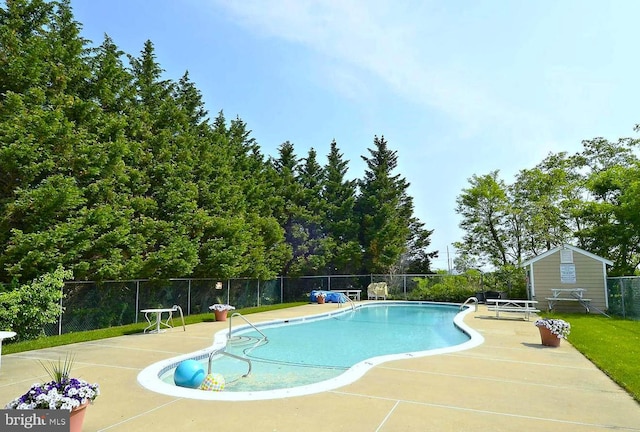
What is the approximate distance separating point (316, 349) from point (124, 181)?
25.0 feet

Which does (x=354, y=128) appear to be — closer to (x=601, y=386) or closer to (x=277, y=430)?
(x=601, y=386)

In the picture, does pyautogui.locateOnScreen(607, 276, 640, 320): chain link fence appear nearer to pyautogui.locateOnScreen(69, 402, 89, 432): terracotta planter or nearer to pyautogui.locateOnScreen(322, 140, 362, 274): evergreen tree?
pyautogui.locateOnScreen(322, 140, 362, 274): evergreen tree

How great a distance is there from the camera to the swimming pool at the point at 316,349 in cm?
542

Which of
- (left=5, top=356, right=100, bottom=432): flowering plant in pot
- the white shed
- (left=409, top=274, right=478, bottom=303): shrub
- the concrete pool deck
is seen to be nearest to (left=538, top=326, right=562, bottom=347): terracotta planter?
the concrete pool deck

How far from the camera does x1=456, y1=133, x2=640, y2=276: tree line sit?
20766 millimetres

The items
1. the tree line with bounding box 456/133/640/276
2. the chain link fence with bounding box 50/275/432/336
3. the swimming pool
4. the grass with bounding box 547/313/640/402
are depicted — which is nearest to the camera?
the swimming pool

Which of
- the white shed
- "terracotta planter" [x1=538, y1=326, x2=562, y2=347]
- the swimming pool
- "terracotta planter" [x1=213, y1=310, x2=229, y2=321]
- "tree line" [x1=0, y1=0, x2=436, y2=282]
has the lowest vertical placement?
the swimming pool

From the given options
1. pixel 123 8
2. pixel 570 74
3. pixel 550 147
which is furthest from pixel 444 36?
pixel 550 147

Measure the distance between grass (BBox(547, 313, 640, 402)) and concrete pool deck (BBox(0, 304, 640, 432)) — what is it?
0.65ft

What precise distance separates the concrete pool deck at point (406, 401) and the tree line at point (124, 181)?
3.67 m

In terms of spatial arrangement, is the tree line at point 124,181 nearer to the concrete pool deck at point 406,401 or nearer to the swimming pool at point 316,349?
the concrete pool deck at point 406,401

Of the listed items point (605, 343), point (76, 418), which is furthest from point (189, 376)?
point (605, 343)

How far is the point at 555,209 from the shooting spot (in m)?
24.2

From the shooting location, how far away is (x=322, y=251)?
2536 centimetres
